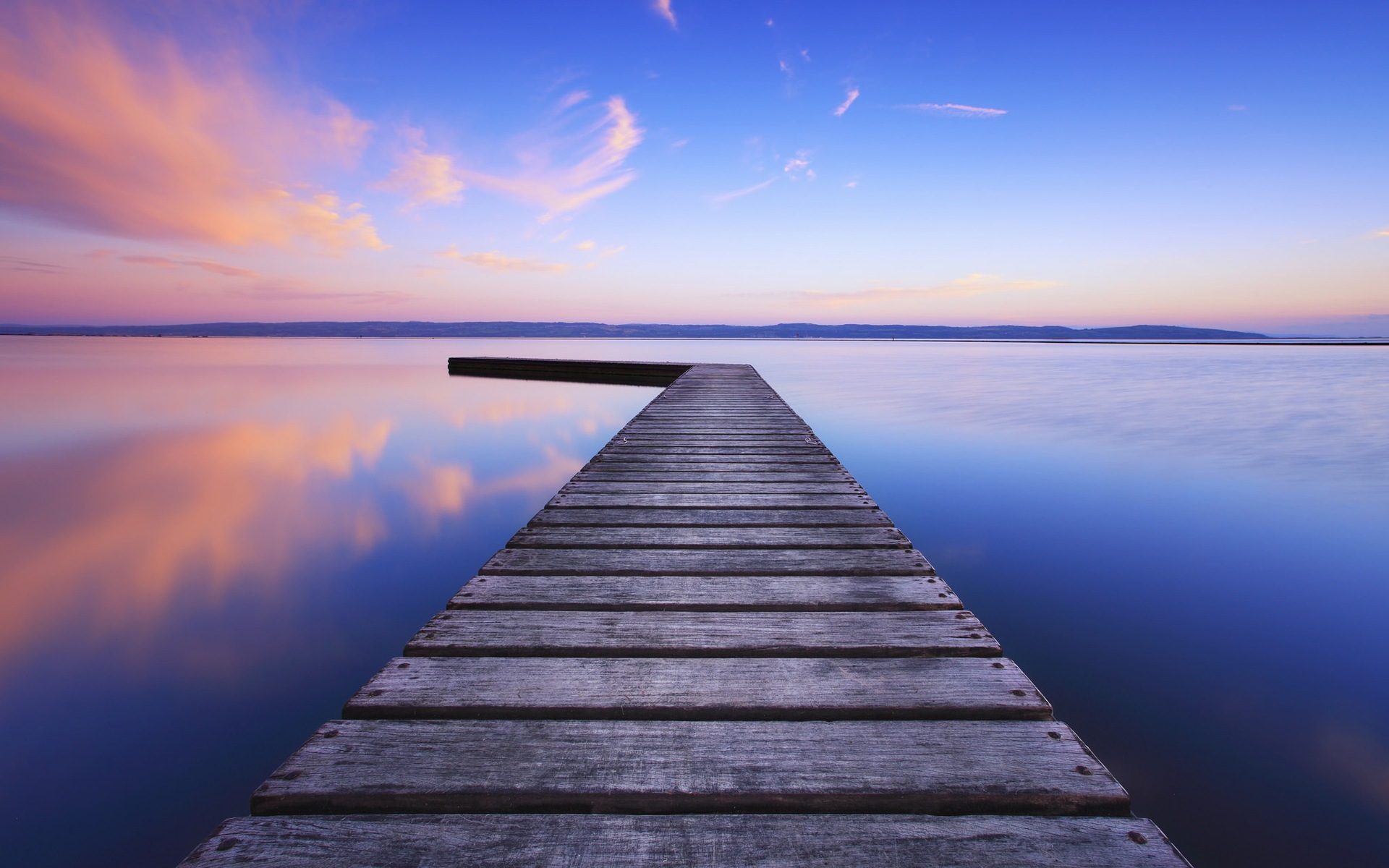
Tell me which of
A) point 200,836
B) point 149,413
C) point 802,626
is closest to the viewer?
point 802,626

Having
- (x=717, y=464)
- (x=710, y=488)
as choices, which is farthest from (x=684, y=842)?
(x=717, y=464)

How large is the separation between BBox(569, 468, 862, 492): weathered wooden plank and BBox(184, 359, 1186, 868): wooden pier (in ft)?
6.20

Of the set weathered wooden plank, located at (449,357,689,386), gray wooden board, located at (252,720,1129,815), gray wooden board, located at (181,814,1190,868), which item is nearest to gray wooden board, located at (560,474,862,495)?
gray wooden board, located at (252,720,1129,815)

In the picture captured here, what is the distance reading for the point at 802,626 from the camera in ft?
7.54

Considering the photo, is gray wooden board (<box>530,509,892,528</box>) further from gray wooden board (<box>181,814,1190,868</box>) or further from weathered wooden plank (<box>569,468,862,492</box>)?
gray wooden board (<box>181,814,1190,868</box>)

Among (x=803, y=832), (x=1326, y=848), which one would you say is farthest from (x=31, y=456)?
(x=1326, y=848)

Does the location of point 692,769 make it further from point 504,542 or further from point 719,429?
point 504,542

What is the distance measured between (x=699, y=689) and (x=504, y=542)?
18.6 feet

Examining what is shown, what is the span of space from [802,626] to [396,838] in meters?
1.44

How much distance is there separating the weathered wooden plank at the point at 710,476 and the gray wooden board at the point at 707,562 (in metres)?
1.51

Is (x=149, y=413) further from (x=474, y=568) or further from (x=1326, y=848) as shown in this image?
(x=1326, y=848)

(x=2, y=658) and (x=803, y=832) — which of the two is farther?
(x=2, y=658)

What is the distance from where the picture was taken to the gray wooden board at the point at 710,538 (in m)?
3.25

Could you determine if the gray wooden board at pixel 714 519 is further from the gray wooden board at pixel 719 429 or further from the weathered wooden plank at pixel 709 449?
the gray wooden board at pixel 719 429
